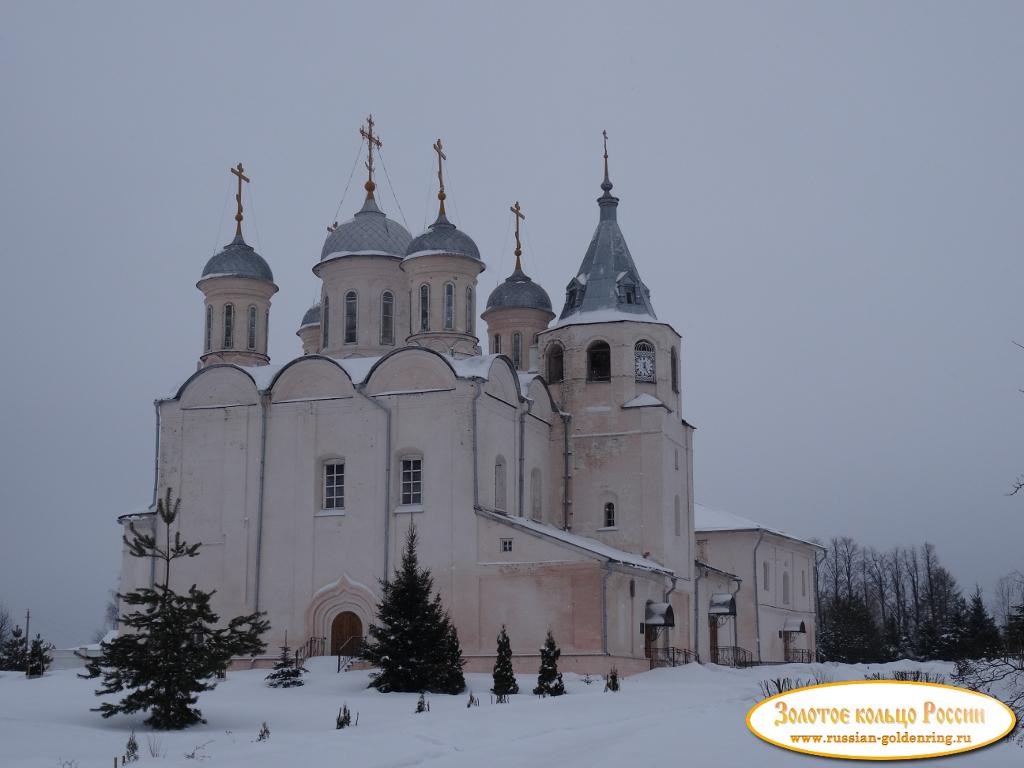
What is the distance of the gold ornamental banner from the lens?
938 cm

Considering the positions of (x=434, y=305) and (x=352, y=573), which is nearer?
(x=352, y=573)

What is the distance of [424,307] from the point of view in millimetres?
→ 32094

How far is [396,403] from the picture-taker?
29.4 metres

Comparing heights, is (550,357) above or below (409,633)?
above

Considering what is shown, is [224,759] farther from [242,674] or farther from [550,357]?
[550,357]

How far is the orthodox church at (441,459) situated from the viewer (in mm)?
27938

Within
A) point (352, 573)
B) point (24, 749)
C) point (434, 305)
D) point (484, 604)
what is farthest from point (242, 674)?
point (24, 749)

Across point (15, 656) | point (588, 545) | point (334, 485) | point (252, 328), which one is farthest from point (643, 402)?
point (15, 656)

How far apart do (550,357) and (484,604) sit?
28.1 feet

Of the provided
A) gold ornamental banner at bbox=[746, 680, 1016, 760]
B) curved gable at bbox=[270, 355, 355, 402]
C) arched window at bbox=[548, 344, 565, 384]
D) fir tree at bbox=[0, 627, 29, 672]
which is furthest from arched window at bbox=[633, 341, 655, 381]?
gold ornamental banner at bbox=[746, 680, 1016, 760]

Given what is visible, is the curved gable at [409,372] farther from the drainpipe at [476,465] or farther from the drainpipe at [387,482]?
the drainpipe at [476,465]

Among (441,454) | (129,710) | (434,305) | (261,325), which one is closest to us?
(129,710)

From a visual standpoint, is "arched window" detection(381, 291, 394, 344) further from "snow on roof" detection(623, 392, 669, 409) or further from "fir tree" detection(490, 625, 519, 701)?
"fir tree" detection(490, 625, 519, 701)

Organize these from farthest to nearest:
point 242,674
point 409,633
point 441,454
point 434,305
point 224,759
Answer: point 434,305, point 441,454, point 242,674, point 409,633, point 224,759
